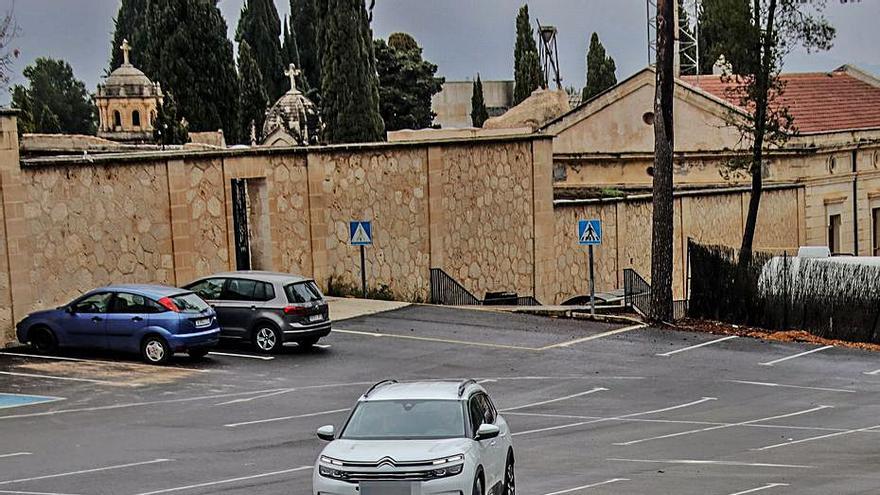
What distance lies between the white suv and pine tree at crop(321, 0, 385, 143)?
64.4 m

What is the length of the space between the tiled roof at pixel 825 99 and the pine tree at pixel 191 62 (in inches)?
1590

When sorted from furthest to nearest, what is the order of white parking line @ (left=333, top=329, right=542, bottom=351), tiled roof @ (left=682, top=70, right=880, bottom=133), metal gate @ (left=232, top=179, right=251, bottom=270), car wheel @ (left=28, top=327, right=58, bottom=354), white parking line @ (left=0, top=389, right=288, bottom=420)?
tiled roof @ (left=682, top=70, right=880, bottom=133) → metal gate @ (left=232, top=179, right=251, bottom=270) → white parking line @ (left=333, top=329, right=542, bottom=351) → car wheel @ (left=28, top=327, right=58, bottom=354) → white parking line @ (left=0, top=389, right=288, bottom=420)

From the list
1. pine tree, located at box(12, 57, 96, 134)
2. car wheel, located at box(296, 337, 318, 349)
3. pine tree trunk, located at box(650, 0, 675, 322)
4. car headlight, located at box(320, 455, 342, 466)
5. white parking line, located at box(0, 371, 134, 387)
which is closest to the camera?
car headlight, located at box(320, 455, 342, 466)

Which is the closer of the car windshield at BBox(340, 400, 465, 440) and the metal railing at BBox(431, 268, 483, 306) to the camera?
the car windshield at BBox(340, 400, 465, 440)

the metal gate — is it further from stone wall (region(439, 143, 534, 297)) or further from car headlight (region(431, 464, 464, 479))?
car headlight (region(431, 464, 464, 479))

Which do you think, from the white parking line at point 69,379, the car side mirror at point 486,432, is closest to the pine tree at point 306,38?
the white parking line at point 69,379

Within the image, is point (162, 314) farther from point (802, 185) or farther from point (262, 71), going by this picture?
point (262, 71)

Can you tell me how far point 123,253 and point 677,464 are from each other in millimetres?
17089

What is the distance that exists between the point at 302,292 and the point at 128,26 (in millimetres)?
101418

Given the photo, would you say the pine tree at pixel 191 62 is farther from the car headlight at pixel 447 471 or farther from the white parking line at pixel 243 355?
the car headlight at pixel 447 471

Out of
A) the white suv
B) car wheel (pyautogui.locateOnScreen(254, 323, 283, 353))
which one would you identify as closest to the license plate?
the white suv

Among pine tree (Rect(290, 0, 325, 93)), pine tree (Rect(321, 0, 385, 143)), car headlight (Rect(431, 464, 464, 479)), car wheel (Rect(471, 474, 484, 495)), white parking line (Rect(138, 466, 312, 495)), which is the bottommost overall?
white parking line (Rect(138, 466, 312, 495))

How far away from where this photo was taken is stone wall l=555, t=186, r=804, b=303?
4309 centimetres

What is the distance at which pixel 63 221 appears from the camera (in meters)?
29.5
